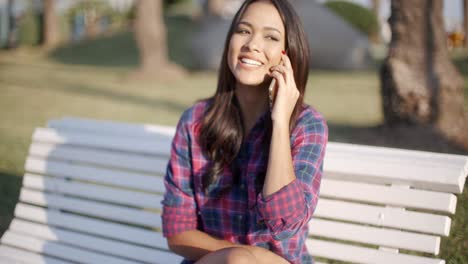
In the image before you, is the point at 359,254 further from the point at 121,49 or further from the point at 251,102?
the point at 121,49

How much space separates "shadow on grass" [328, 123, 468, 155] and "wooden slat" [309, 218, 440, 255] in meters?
3.85

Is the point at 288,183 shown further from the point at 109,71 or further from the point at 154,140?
the point at 109,71

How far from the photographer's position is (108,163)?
11.0 feet

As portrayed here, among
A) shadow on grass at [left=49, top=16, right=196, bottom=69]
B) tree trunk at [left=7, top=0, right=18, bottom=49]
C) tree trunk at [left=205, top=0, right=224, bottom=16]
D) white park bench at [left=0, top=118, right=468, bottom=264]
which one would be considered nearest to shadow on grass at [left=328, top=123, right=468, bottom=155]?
white park bench at [left=0, top=118, right=468, bottom=264]

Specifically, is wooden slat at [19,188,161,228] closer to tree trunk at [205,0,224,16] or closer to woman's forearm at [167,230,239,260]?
woman's forearm at [167,230,239,260]

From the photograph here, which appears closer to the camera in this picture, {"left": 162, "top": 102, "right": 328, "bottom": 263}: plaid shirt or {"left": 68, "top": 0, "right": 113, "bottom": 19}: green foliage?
{"left": 162, "top": 102, "right": 328, "bottom": 263}: plaid shirt

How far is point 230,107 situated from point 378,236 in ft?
2.80

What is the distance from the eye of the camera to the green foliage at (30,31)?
87.4 ft

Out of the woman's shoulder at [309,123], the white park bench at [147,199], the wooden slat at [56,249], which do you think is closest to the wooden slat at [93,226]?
the white park bench at [147,199]

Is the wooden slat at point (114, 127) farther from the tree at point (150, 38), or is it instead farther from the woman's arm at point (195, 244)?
the tree at point (150, 38)

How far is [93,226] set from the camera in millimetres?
3281

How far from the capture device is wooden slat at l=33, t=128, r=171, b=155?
3.16 m

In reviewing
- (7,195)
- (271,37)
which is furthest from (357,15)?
(271,37)

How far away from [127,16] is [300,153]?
106 ft
